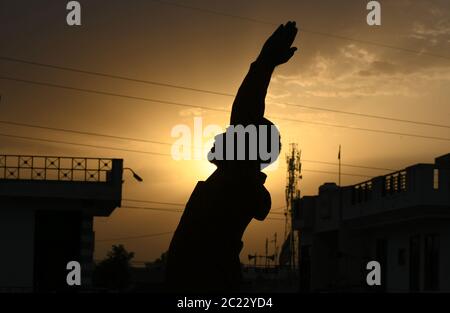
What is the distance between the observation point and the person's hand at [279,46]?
14.4 meters

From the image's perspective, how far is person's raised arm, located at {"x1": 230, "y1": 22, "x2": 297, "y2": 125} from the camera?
46.7 feet

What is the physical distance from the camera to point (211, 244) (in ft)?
45.2

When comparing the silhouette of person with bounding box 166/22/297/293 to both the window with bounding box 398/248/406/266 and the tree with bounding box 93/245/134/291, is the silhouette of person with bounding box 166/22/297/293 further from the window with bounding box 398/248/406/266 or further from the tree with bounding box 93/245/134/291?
the tree with bounding box 93/245/134/291

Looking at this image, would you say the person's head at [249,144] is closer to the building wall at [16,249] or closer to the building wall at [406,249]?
the building wall at [16,249]

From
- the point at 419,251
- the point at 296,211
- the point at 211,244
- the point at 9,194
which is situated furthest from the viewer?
the point at 296,211

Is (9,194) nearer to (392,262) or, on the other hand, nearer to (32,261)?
(32,261)

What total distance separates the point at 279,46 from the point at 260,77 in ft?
1.95

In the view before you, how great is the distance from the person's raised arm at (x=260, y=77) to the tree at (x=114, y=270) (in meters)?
69.3

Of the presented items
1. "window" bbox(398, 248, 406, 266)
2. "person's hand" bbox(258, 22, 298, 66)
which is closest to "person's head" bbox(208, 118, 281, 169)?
"person's hand" bbox(258, 22, 298, 66)

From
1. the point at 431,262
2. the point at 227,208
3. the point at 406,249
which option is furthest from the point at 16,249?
the point at 227,208

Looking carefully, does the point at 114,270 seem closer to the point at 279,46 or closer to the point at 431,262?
the point at 431,262

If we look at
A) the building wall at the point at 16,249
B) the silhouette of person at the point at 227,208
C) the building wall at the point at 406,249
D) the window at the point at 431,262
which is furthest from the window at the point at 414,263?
the silhouette of person at the point at 227,208
